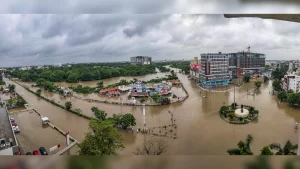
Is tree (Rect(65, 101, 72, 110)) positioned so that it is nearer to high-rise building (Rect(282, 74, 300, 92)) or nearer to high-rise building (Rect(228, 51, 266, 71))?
high-rise building (Rect(228, 51, 266, 71))

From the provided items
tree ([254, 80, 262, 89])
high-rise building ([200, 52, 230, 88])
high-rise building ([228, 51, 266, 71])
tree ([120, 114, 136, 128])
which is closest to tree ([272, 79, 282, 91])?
tree ([254, 80, 262, 89])

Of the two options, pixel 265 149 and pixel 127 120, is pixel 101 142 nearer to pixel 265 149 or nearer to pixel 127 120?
pixel 127 120

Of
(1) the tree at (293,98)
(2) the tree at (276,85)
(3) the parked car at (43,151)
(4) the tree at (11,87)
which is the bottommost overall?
(3) the parked car at (43,151)

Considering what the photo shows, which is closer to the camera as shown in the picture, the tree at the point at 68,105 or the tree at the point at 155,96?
the tree at the point at 68,105

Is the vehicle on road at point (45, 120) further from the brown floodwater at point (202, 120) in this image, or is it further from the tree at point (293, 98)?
the tree at point (293, 98)

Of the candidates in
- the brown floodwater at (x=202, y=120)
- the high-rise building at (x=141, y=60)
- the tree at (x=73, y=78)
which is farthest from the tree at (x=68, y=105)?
the high-rise building at (x=141, y=60)

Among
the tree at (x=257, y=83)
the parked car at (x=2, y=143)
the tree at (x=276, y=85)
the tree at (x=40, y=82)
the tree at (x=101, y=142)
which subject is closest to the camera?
the parked car at (x=2, y=143)

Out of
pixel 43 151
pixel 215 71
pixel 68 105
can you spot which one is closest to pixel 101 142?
pixel 43 151

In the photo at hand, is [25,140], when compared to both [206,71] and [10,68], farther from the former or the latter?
[206,71]
